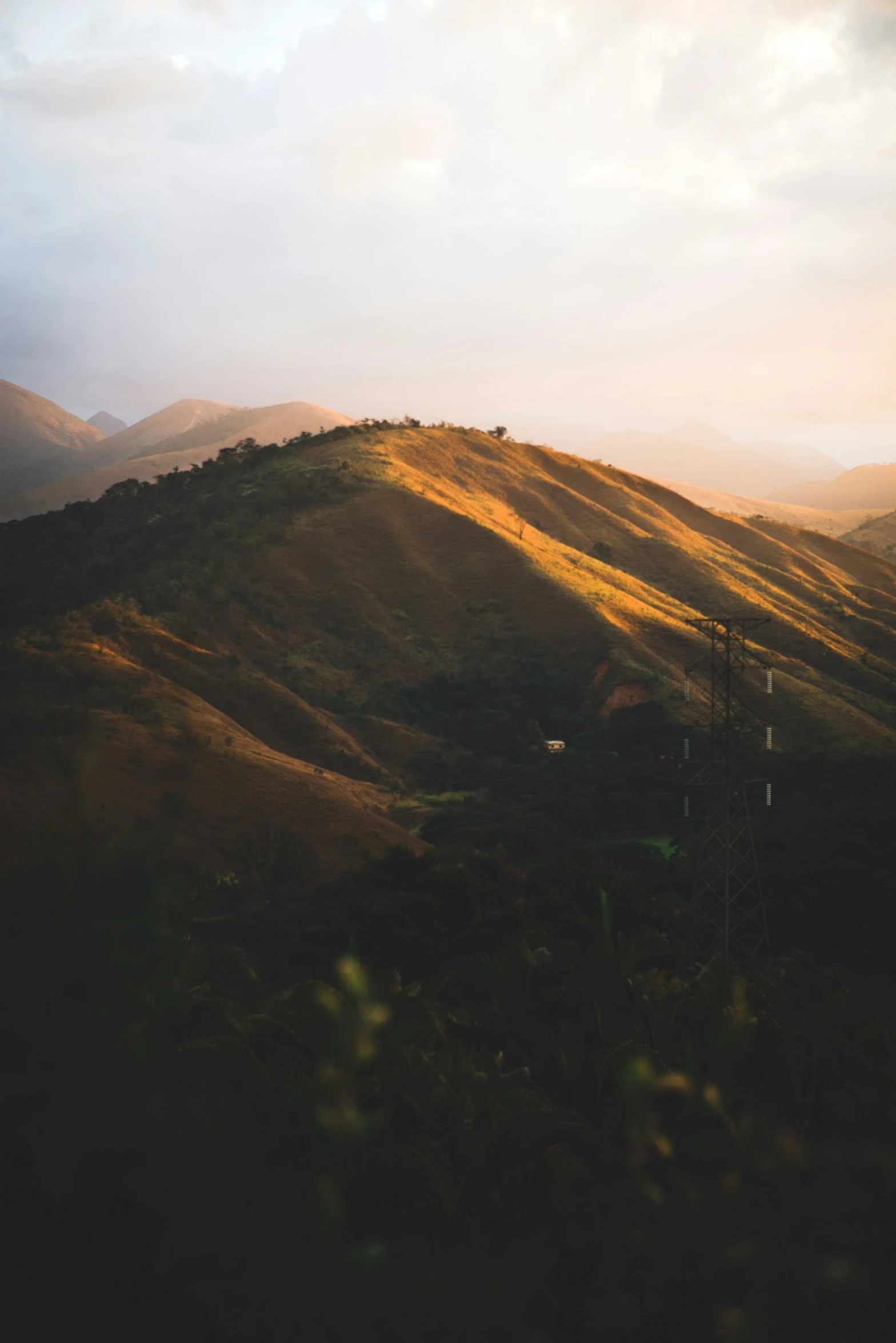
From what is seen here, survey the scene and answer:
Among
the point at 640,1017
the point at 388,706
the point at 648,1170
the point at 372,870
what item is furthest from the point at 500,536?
the point at 648,1170

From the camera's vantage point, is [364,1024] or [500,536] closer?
[364,1024]

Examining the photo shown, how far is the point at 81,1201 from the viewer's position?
15.0 ft

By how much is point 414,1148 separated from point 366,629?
2056 inches

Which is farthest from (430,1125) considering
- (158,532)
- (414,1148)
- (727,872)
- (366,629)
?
(158,532)

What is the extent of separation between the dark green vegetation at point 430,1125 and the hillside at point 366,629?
11.5m

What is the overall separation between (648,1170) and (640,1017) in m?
4.90

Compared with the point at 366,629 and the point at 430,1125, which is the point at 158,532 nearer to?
the point at 366,629

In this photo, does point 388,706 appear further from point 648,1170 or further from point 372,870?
point 648,1170

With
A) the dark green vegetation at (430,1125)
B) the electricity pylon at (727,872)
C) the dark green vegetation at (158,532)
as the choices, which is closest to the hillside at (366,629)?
the dark green vegetation at (158,532)

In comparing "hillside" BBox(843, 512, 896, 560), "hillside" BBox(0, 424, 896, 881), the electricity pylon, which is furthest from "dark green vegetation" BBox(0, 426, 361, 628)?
"hillside" BBox(843, 512, 896, 560)

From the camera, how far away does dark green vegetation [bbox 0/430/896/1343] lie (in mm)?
3613

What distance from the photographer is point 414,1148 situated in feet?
25.4

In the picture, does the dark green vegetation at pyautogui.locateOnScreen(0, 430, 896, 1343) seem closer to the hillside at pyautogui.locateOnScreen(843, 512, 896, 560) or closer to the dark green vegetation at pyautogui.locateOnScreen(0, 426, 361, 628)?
the dark green vegetation at pyautogui.locateOnScreen(0, 426, 361, 628)

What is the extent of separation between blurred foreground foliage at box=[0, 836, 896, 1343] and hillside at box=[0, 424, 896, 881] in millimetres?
12987
